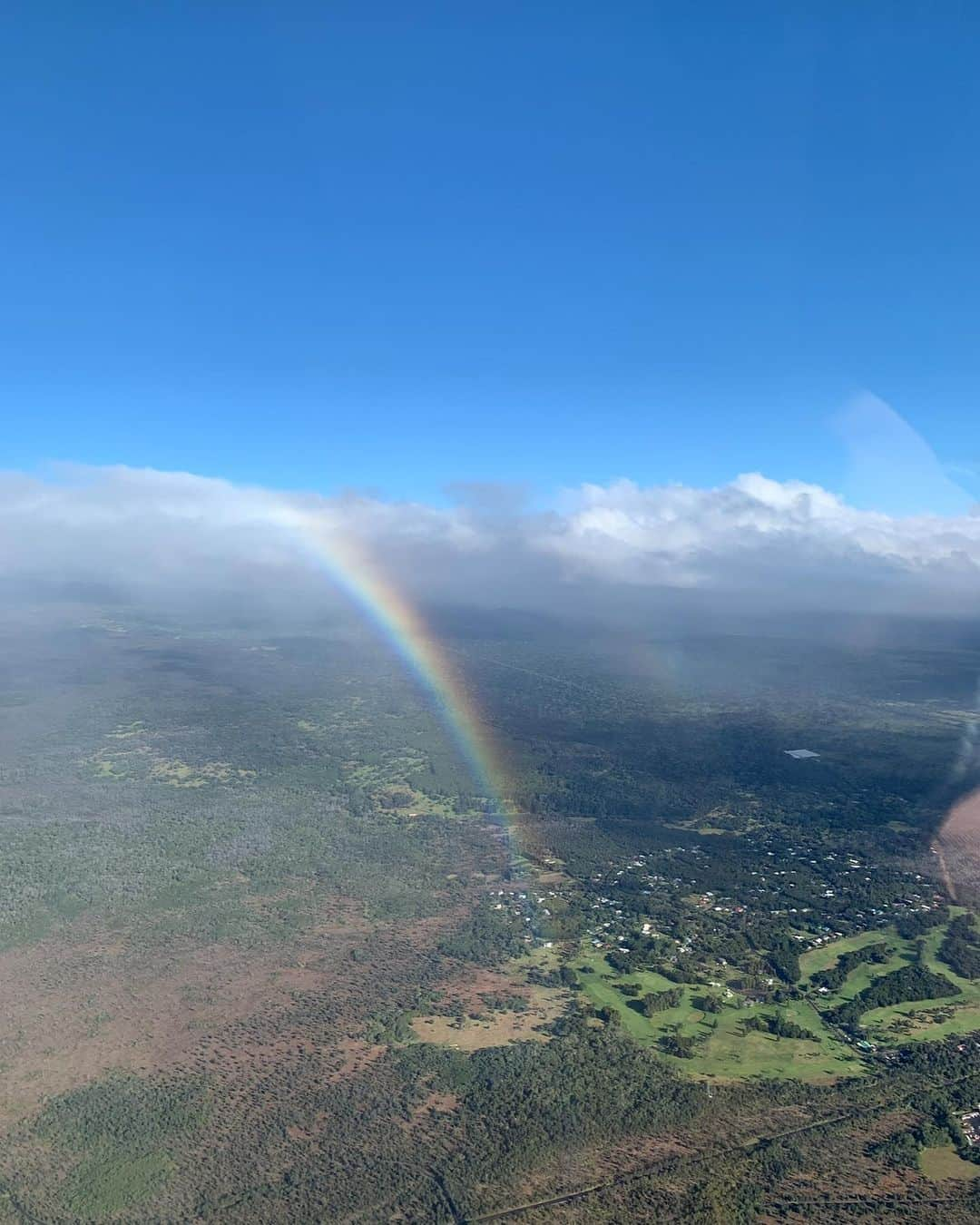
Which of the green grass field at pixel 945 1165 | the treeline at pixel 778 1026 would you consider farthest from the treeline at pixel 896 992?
the green grass field at pixel 945 1165

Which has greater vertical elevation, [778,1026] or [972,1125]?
[972,1125]

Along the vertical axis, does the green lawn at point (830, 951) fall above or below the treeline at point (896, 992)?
below

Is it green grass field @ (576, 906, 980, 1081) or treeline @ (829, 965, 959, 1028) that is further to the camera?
treeline @ (829, 965, 959, 1028)

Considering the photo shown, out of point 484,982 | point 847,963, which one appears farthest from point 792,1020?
point 484,982

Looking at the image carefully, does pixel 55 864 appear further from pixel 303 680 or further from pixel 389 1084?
pixel 303 680

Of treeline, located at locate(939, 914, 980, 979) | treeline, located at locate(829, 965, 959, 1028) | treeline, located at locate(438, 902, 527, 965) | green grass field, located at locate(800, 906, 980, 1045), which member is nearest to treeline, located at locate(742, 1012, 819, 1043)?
treeline, located at locate(829, 965, 959, 1028)

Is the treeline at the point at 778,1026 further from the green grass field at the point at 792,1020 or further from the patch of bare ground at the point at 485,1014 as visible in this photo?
the patch of bare ground at the point at 485,1014

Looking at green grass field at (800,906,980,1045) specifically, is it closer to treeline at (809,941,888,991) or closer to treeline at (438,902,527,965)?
treeline at (809,941,888,991)

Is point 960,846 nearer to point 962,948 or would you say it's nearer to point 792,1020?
point 962,948
